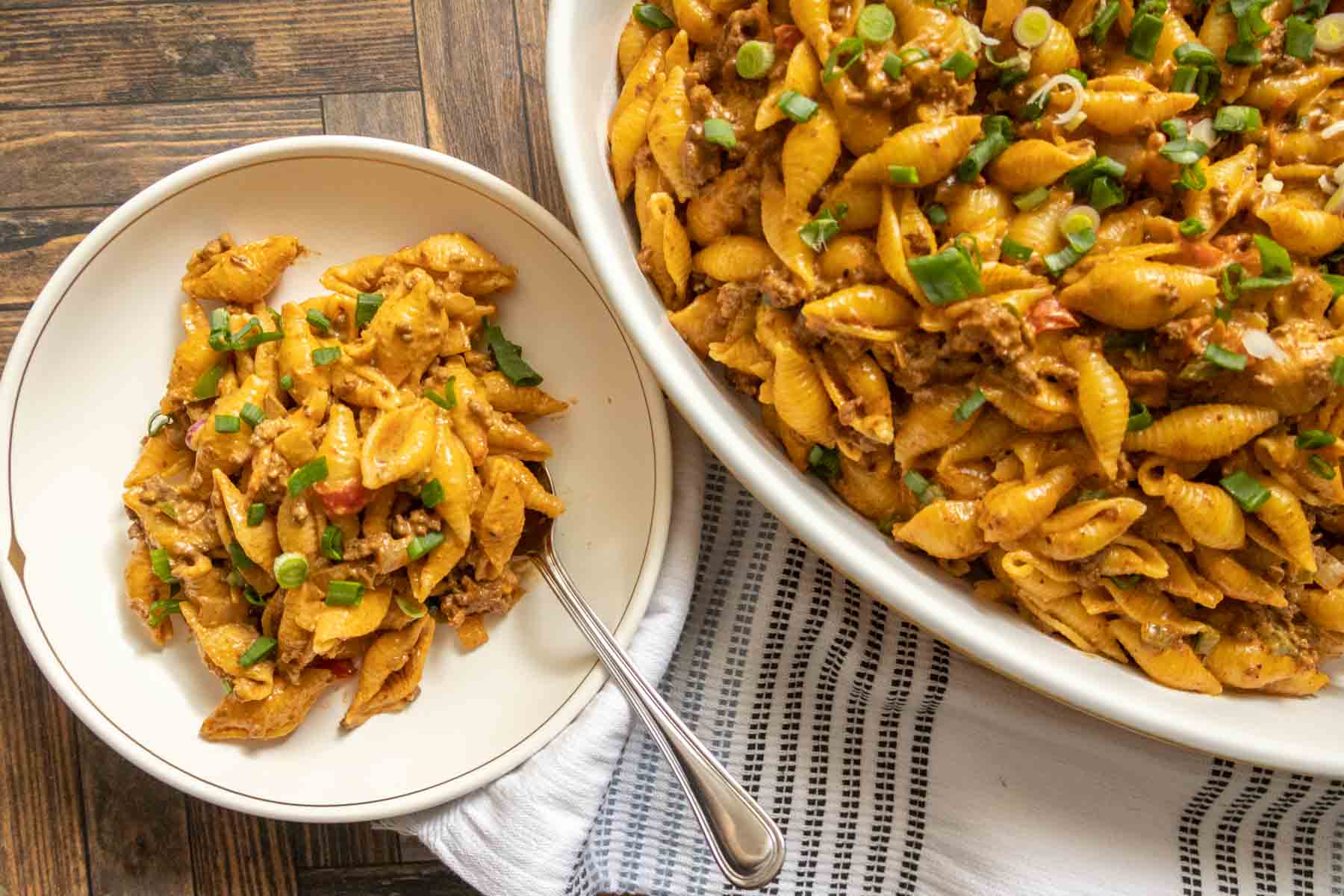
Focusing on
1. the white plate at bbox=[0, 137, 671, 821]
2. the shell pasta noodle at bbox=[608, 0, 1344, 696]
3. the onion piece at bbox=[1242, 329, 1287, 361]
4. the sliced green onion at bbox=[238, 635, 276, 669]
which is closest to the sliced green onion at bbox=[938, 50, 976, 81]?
the shell pasta noodle at bbox=[608, 0, 1344, 696]

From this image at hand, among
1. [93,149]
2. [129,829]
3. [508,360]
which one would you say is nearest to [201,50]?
[93,149]

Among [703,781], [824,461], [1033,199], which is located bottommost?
[703,781]

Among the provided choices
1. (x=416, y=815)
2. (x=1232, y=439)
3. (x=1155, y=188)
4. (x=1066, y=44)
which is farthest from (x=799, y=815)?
(x=1066, y=44)

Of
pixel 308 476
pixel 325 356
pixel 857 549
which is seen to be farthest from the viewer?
pixel 325 356

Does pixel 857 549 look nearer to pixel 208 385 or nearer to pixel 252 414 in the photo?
pixel 252 414

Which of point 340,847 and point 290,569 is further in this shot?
point 340,847

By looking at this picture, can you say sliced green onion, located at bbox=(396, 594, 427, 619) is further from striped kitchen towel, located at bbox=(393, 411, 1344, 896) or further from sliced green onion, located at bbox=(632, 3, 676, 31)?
sliced green onion, located at bbox=(632, 3, 676, 31)

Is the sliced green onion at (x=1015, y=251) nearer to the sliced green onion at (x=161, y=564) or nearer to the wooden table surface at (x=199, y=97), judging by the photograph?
the wooden table surface at (x=199, y=97)
